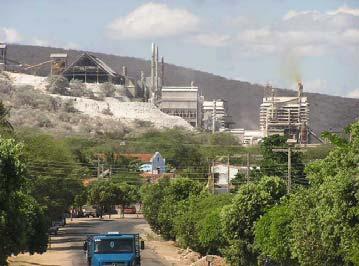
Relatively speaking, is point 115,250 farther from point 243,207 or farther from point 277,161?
point 277,161

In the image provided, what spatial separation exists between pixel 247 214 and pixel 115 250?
830 cm

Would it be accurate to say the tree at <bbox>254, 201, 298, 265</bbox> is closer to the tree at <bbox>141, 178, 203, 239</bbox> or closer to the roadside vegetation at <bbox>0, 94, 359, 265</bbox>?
the roadside vegetation at <bbox>0, 94, 359, 265</bbox>

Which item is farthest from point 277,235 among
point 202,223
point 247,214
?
point 202,223

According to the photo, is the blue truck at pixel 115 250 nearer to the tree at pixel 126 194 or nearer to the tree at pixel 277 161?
the tree at pixel 277 161

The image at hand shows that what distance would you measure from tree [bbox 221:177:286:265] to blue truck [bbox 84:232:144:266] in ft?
22.5

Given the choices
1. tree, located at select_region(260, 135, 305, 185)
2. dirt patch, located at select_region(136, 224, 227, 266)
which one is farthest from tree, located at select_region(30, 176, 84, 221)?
tree, located at select_region(260, 135, 305, 185)

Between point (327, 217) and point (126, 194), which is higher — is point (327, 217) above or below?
above

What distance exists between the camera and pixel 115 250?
4581cm

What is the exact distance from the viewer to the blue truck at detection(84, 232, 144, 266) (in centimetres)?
4562

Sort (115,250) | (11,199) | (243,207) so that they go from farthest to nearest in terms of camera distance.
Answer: (243,207)
(115,250)
(11,199)

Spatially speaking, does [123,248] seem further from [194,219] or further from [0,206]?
[194,219]

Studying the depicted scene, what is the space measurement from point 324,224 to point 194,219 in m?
34.5

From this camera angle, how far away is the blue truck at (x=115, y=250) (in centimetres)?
4562

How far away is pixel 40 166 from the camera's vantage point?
87062mm
